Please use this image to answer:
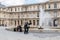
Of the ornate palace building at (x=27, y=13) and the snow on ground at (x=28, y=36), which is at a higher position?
the ornate palace building at (x=27, y=13)

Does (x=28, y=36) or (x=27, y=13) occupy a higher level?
(x=27, y=13)

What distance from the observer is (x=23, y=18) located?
211ft

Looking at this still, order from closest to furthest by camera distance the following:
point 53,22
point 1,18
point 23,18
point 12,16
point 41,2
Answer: point 53,22 → point 41,2 → point 23,18 → point 12,16 → point 1,18

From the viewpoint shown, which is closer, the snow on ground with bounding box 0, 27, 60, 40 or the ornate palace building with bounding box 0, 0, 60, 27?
the snow on ground with bounding box 0, 27, 60, 40

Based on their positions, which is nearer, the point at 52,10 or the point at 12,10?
the point at 52,10

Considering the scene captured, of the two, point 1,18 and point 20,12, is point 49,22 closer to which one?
point 20,12

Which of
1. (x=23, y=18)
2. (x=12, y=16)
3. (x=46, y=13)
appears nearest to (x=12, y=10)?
(x=12, y=16)

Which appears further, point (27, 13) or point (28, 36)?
point (27, 13)

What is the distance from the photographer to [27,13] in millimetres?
63000

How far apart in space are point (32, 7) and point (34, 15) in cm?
359

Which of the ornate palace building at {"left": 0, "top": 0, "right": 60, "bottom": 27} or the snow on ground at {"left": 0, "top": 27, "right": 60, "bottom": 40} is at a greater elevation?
the ornate palace building at {"left": 0, "top": 0, "right": 60, "bottom": 27}

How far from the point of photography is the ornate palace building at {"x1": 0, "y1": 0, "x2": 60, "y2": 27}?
177 ft

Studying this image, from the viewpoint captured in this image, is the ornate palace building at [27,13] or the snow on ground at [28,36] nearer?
the snow on ground at [28,36]

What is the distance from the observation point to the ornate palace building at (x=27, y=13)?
53.9 metres
